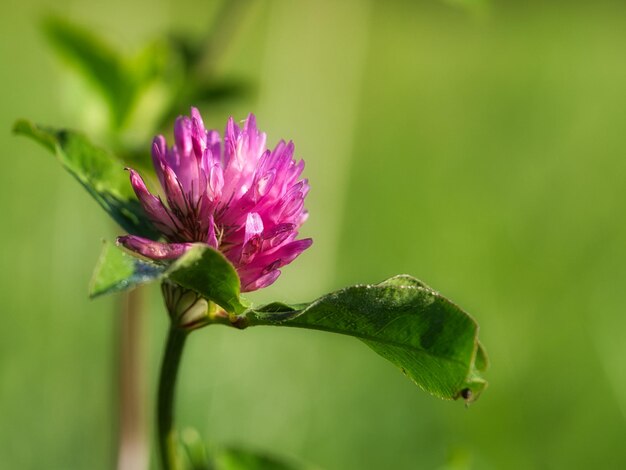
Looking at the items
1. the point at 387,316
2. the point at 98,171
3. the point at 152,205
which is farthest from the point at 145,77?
the point at 387,316

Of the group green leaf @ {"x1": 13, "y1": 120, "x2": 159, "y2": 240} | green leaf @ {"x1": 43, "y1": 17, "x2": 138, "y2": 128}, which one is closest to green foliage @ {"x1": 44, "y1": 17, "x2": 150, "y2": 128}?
green leaf @ {"x1": 43, "y1": 17, "x2": 138, "y2": 128}

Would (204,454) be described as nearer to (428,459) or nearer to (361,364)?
(428,459)

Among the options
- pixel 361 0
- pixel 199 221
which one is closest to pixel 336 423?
pixel 199 221

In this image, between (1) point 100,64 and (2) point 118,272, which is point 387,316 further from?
(1) point 100,64

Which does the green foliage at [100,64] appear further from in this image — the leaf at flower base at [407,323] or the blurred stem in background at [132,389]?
the leaf at flower base at [407,323]

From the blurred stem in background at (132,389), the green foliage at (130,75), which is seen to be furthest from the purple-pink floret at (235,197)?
the green foliage at (130,75)

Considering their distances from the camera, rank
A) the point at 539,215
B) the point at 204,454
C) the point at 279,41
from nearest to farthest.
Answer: the point at 204,454
the point at 539,215
the point at 279,41
